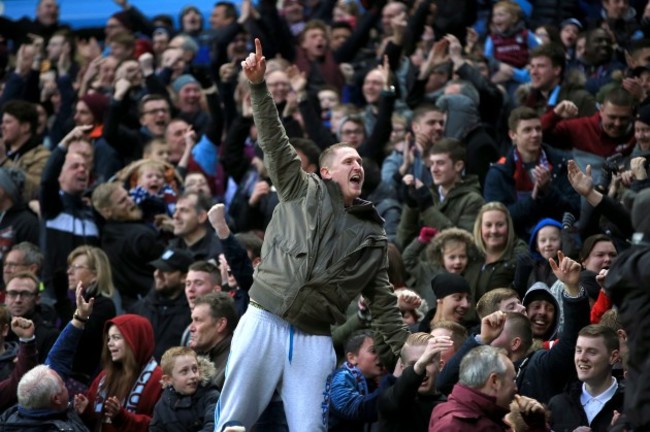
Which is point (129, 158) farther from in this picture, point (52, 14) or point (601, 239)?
point (601, 239)

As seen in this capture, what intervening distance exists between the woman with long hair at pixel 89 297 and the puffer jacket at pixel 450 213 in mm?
2487

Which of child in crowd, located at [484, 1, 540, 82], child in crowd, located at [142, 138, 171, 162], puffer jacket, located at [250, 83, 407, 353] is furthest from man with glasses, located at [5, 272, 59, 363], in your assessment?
child in crowd, located at [484, 1, 540, 82]

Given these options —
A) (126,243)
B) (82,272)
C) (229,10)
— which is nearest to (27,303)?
(82,272)

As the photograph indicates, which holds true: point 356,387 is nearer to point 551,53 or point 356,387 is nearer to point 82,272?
point 82,272

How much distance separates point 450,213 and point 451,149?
55cm

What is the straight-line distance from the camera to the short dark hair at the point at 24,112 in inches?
572

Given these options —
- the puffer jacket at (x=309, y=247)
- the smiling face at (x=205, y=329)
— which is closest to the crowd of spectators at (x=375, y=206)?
the smiling face at (x=205, y=329)

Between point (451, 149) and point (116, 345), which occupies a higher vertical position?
point (451, 149)

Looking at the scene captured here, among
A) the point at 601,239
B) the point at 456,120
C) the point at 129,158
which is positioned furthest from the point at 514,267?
the point at 129,158

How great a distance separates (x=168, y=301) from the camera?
11.4 metres

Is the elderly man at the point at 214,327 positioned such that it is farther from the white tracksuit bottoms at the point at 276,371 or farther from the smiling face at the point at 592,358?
the smiling face at the point at 592,358

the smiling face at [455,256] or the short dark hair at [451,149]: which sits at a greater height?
the short dark hair at [451,149]

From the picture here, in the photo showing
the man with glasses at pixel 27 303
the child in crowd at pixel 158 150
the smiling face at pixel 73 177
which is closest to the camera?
the man with glasses at pixel 27 303

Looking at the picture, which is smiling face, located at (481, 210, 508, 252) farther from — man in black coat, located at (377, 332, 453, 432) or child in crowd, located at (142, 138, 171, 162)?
child in crowd, located at (142, 138, 171, 162)
